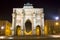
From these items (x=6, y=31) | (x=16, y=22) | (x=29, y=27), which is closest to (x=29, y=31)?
(x=29, y=27)

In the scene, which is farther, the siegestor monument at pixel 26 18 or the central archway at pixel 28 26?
the central archway at pixel 28 26

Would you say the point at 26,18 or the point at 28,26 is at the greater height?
the point at 26,18

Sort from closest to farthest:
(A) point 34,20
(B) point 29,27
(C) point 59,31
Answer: (A) point 34,20 → (B) point 29,27 → (C) point 59,31

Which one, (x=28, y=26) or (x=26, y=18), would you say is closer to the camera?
(x=26, y=18)

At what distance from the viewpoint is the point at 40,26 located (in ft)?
137

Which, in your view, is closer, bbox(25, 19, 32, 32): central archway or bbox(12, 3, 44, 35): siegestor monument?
bbox(12, 3, 44, 35): siegestor monument

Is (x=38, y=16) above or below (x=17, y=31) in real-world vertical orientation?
above

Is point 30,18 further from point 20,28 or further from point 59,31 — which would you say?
point 59,31

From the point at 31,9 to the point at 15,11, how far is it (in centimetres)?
482

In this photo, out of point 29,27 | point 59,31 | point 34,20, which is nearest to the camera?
point 34,20

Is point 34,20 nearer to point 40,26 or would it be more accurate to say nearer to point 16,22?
point 40,26

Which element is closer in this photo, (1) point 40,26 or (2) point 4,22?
(1) point 40,26

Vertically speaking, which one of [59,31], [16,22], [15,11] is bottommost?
[59,31]

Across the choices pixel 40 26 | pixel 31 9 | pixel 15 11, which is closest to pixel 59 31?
pixel 40 26
